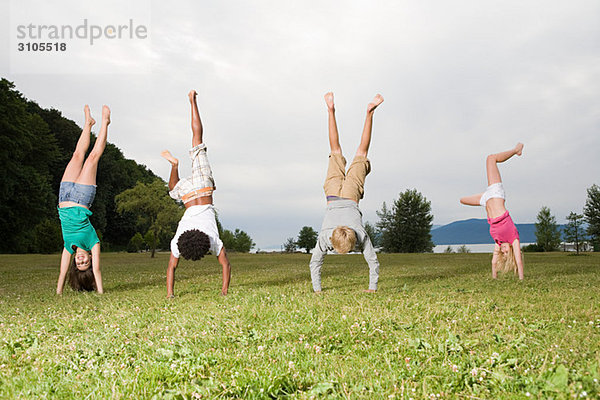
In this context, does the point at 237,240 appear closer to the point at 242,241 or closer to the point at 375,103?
the point at 242,241

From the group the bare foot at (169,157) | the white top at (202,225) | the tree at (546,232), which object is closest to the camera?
the white top at (202,225)

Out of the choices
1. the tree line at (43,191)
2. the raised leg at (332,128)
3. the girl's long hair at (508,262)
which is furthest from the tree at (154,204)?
the girl's long hair at (508,262)

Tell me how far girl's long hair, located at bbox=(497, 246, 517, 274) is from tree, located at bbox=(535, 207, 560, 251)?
4681 cm

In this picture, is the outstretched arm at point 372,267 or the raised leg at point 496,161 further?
the raised leg at point 496,161

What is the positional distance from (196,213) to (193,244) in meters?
1.20

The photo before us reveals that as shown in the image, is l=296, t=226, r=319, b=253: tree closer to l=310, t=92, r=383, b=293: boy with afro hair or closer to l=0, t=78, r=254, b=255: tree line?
l=0, t=78, r=254, b=255: tree line

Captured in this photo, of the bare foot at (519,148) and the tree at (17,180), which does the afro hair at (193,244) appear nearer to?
the bare foot at (519,148)

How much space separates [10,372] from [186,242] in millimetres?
4487

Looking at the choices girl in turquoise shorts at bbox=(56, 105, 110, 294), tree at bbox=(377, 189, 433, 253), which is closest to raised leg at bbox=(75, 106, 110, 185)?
girl in turquoise shorts at bbox=(56, 105, 110, 294)

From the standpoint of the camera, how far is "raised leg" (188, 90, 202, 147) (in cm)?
1022

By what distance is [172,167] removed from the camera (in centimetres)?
1034

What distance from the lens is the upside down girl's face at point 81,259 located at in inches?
400

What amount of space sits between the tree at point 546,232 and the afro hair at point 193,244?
54.2 meters

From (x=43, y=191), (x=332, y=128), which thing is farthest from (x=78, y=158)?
(x=43, y=191)
